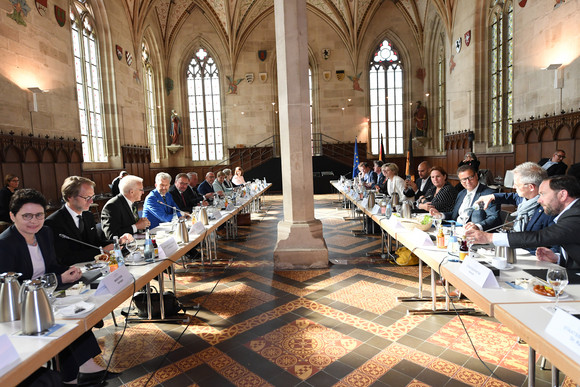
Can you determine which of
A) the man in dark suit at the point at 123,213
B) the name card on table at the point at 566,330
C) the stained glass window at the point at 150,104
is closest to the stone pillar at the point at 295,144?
the man in dark suit at the point at 123,213

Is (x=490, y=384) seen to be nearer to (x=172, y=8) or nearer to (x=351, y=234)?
(x=351, y=234)

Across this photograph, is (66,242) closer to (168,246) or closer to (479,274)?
(168,246)

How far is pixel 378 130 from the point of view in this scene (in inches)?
742

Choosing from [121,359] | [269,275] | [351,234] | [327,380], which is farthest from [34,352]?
[351,234]

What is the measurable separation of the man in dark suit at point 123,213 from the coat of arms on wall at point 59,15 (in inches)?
326

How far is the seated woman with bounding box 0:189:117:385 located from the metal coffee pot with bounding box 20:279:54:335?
67cm

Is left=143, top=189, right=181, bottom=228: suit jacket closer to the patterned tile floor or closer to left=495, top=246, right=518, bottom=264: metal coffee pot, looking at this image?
the patterned tile floor

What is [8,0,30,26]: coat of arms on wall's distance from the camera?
316 inches

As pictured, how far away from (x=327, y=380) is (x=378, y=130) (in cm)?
1743

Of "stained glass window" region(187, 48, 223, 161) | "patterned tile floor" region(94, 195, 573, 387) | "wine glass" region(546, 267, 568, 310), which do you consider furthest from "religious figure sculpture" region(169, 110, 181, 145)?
"wine glass" region(546, 267, 568, 310)

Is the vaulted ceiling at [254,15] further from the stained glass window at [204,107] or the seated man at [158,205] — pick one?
the seated man at [158,205]

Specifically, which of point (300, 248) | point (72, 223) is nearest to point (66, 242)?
point (72, 223)

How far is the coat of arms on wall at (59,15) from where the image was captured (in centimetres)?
960

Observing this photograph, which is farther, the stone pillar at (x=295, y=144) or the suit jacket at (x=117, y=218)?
the stone pillar at (x=295, y=144)
